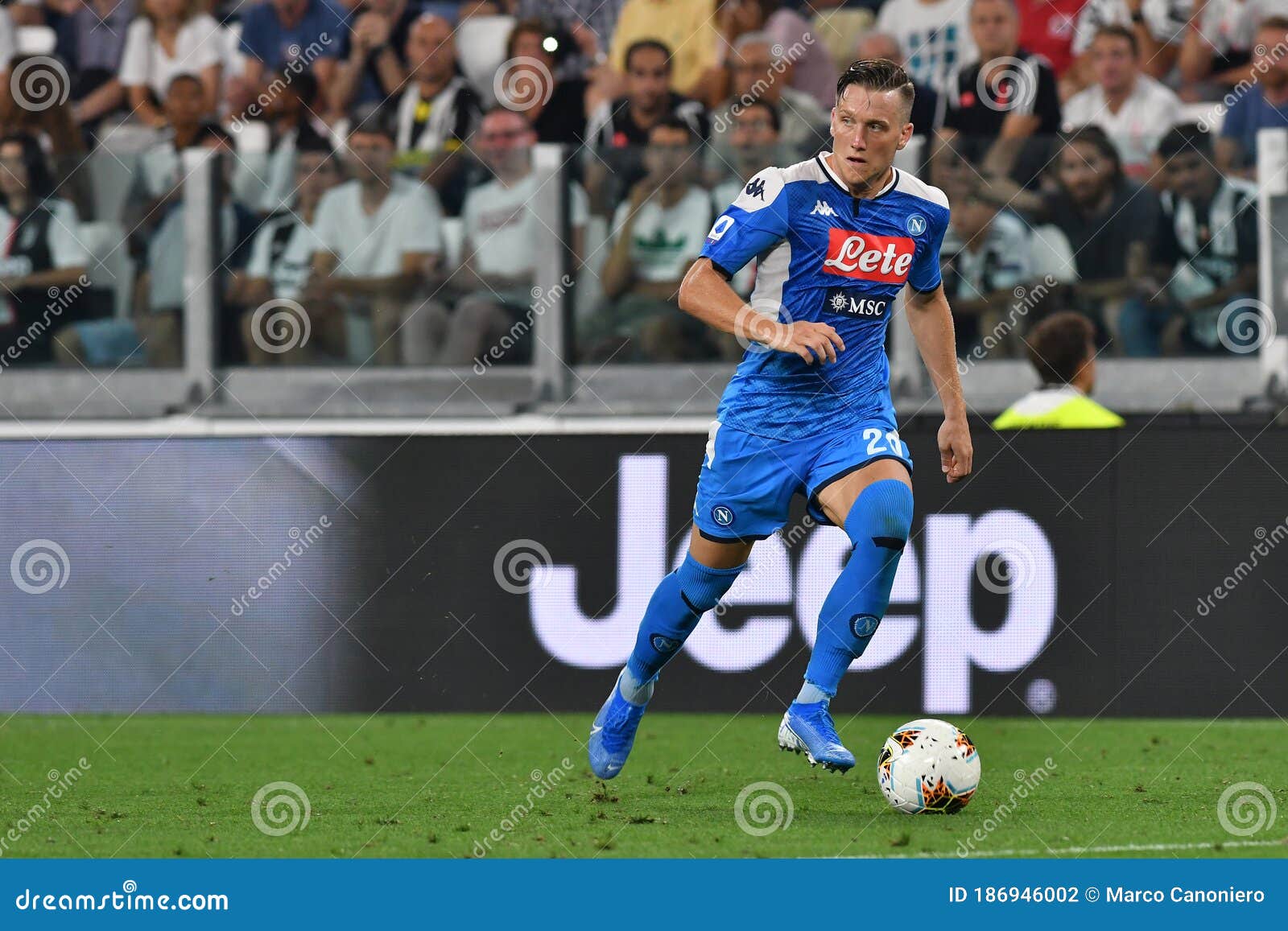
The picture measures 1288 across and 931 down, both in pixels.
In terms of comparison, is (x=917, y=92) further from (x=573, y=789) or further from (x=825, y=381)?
(x=573, y=789)

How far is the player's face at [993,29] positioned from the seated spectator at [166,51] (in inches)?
199

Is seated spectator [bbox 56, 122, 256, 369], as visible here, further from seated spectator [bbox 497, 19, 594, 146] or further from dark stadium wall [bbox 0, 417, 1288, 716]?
seated spectator [bbox 497, 19, 594, 146]

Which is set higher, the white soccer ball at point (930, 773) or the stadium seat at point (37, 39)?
the stadium seat at point (37, 39)

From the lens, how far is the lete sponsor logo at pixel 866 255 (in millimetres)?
5895

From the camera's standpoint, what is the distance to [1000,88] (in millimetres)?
10617

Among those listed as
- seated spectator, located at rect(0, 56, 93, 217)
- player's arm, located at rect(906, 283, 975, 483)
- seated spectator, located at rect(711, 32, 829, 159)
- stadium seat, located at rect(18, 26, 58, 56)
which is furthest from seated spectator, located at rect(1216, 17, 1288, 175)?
stadium seat, located at rect(18, 26, 58, 56)

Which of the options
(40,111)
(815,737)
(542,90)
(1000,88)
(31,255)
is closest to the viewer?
(815,737)

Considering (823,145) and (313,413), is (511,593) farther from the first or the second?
(823,145)

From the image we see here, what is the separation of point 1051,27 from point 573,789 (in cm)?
690

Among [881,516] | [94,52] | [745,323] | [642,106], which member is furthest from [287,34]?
[881,516]

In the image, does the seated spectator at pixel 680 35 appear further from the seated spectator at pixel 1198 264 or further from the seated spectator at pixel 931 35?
the seated spectator at pixel 1198 264

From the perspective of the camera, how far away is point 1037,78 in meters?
10.6

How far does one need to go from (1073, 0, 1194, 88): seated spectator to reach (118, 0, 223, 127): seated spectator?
571 centimetres

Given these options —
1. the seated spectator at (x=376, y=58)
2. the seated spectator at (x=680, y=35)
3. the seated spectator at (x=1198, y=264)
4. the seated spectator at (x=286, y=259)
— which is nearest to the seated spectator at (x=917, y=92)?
the seated spectator at (x=680, y=35)
